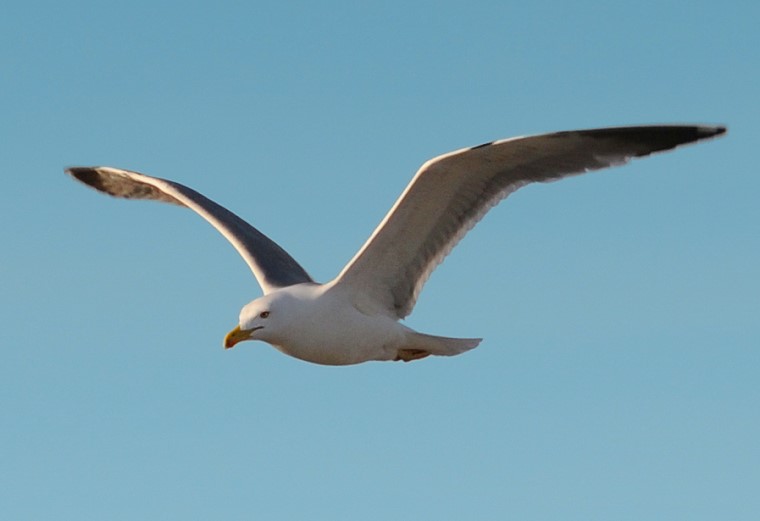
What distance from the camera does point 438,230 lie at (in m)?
11.4

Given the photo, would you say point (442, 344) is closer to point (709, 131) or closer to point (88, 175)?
point (709, 131)

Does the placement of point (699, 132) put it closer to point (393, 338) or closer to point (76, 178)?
point (393, 338)

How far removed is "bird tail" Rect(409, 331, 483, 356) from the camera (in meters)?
11.8

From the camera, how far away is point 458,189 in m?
10.9

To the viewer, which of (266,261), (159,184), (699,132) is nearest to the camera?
(699,132)

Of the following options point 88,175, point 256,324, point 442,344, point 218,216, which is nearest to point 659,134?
point 442,344

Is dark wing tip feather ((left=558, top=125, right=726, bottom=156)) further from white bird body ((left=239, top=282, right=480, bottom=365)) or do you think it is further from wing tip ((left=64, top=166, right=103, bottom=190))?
wing tip ((left=64, top=166, right=103, bottom=190))

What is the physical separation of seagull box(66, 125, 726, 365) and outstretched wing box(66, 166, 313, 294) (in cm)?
9

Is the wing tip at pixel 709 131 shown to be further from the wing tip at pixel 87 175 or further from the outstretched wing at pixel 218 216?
the wing tip at pixel 87 175

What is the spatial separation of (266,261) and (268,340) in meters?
1.70

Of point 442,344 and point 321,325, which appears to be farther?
point 442,344

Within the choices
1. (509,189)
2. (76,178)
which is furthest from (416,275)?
(76,178)

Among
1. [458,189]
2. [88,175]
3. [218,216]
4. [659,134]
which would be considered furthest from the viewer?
[88,175]

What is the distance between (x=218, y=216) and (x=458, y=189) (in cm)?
362
